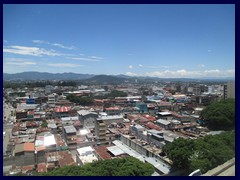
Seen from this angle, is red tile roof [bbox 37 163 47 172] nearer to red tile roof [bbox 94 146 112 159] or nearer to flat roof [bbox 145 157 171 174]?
red tile roof [bbox 94 146 112 159]

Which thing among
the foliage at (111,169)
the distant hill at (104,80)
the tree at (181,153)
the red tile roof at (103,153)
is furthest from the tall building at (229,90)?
the distant hill at (104,80)

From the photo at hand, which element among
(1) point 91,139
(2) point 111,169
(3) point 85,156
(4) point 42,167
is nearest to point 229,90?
(1) point 91,139

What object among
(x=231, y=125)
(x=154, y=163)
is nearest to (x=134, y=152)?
(x=154, y=163)

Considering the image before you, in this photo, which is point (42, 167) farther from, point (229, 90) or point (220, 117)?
point (229, 90)
